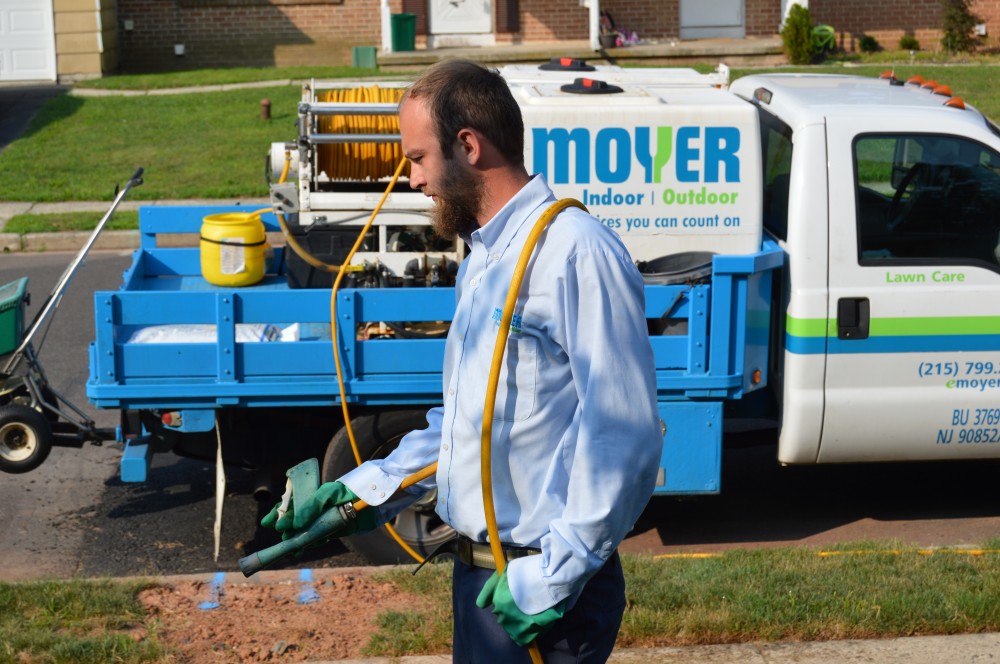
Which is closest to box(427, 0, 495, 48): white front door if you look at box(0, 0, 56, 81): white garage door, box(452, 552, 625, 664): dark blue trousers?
box(0, 0, 56, 81): white garage door

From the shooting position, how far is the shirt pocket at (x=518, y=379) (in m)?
2.54

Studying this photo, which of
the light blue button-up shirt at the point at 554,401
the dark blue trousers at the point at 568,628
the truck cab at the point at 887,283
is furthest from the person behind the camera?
the truck cab at the point at 887,283

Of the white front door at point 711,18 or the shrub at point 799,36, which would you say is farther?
the white front door at point 711,18

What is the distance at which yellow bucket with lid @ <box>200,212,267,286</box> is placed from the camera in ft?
20.0

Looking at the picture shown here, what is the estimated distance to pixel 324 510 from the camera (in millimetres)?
3004

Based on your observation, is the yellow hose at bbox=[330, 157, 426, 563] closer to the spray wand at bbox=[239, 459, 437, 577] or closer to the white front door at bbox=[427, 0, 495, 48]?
the spray wand at bbox=[239, 459, 437, 577]

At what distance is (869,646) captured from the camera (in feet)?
14.9

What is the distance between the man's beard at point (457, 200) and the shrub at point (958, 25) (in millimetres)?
22613

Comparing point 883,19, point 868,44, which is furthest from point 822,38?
point 883,19

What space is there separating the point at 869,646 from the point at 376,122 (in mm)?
3325

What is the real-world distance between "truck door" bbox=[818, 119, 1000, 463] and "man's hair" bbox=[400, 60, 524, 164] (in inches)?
128

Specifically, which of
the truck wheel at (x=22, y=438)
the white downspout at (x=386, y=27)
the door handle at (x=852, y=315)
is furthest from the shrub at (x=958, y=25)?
the truck wheel at (x=22, y=438)

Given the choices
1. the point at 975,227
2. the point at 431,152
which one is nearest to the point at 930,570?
the point at 975,227

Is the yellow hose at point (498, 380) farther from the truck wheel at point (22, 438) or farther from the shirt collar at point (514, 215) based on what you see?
the truck wheel at point (22, 438)
